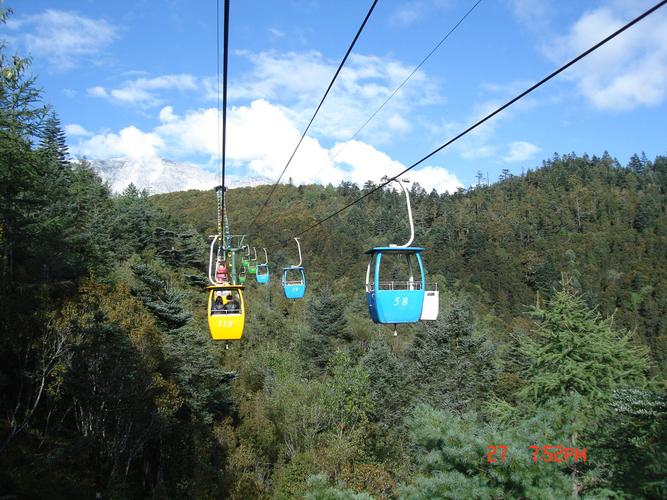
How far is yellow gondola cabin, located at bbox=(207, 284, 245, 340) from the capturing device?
1234 cm

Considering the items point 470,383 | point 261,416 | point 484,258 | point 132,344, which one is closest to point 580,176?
point 484,258

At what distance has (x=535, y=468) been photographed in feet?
31.3

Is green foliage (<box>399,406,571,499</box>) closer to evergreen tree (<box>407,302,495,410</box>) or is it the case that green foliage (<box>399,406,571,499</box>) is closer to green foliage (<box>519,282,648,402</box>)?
green foliage (<box>519,282,648,402</box>)

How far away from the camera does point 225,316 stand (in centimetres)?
1246

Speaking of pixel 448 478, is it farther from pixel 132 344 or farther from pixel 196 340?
pixel 196 340

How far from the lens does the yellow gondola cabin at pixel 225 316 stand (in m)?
12.3

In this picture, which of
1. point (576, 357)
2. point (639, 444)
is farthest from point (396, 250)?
point (576, 357)

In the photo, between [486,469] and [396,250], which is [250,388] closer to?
[486,469]

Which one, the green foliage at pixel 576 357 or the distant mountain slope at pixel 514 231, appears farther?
the distant mountain slope at pixel 514 231

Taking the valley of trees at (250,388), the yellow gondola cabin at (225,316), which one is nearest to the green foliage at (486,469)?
the valley of trees at (250,388)
